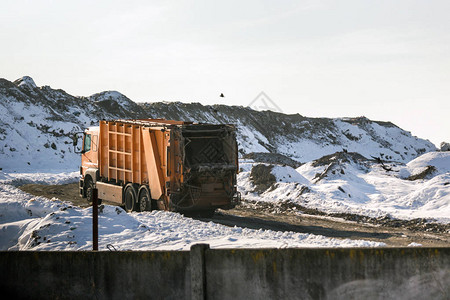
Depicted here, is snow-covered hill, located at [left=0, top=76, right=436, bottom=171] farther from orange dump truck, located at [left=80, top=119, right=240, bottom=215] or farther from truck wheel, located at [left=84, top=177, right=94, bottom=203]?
orange dump truck, located at [left=80, top=119, right=240, bottom=215]

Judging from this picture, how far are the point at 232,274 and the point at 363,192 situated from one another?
18137mm

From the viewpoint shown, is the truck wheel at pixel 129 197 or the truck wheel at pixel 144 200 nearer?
the truck wheel at pixel 144 200

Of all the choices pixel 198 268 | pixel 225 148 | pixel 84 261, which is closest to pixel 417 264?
pixel 198 268

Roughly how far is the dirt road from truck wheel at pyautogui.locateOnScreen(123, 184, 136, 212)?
2452 millimetres

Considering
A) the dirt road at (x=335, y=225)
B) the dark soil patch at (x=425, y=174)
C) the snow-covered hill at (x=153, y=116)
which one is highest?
the snow-covered hill at (x=153, y=116)

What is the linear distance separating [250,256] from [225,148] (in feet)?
33.2

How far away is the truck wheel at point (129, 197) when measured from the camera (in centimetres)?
1862

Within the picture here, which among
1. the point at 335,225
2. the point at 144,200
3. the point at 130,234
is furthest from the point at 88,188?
the point at 335,225

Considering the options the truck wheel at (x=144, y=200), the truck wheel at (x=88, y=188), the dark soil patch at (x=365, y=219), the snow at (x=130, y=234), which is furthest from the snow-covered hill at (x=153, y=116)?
the snow at (x=130, y=234)

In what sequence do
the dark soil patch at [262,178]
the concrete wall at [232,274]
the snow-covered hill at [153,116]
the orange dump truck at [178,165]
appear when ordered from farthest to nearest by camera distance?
1. the snow-covered hill at [153,116]
2. the dark soil patch at [262,178]
3. the orange dump truck at [178,165]
4. the concrete wall at [232,274]

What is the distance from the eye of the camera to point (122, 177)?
19.3 m

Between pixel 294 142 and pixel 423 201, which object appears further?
pixel 294 142

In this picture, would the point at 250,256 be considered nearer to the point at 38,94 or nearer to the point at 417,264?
the point at 417,264

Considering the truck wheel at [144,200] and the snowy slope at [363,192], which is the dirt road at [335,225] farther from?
the truck wheel at [144,200]
